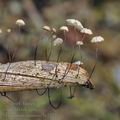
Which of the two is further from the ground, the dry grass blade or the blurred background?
the dry grass blade

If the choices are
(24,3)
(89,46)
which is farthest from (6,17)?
(89,46)

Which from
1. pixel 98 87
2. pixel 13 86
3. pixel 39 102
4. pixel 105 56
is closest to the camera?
pixel 13 86

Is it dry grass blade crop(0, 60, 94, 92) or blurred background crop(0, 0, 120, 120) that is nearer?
dry grass blade crop(0, 60, 94, 92)

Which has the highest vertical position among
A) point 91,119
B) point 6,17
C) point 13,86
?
point 13,86

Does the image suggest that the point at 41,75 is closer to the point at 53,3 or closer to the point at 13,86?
the point at 13,86
